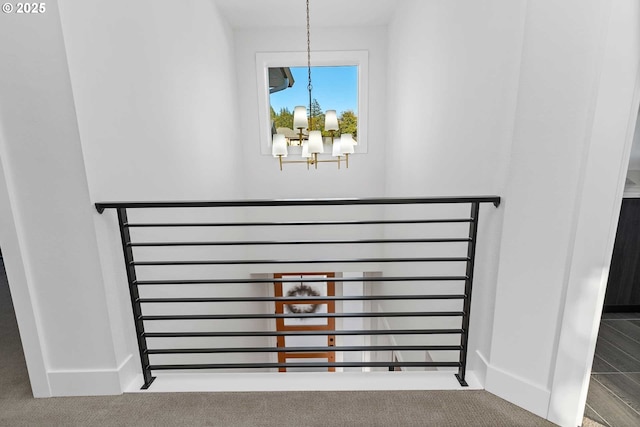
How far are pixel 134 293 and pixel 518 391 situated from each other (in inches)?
75.9

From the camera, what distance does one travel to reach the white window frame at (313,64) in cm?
430

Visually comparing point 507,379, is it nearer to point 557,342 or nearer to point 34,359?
point 557,342

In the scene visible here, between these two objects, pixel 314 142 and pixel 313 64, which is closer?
pixel 314 142

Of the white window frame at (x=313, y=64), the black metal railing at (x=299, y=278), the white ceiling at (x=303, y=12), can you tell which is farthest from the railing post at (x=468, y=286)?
the white window frame at (x=313, y=64)

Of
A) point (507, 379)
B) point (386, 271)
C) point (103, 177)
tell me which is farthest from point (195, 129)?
point (386, 271)

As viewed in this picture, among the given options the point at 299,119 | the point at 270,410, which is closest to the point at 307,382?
the point at 270,410

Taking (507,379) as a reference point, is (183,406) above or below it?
below

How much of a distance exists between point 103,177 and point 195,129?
4.40 ft

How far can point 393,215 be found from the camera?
4.04m

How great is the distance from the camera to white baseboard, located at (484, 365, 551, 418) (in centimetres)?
150

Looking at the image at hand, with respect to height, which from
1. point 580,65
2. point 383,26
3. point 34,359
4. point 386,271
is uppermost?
point 383,26

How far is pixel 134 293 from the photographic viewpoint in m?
1.68

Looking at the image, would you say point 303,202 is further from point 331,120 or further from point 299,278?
point 331,120

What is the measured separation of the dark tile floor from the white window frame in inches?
129
